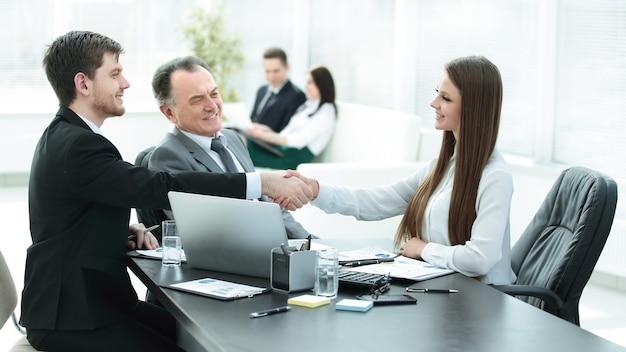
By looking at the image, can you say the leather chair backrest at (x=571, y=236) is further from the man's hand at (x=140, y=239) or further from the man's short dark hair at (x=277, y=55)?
the man's short dark hair at (x=277, y=55)

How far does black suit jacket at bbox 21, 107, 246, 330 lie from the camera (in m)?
2.74

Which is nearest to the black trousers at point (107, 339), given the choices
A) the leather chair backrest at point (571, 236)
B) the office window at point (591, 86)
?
the leather chair backrest at point (571, 236)

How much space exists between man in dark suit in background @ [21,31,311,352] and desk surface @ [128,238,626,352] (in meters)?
0.31

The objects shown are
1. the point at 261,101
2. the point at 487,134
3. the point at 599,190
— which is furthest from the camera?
the point at 261,101

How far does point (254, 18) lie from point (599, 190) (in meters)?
7.70

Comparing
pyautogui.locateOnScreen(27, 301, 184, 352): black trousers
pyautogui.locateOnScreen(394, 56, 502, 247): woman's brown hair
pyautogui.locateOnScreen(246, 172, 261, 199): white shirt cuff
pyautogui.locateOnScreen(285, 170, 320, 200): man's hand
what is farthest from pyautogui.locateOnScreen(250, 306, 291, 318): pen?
pyautogui.locateOnScreen(285, 170, 320, 200): man's hand

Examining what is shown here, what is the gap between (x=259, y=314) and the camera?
7.58 feet

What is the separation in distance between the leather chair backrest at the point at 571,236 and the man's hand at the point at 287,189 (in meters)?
0.84

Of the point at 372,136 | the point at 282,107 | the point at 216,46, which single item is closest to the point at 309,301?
the point at 372,136

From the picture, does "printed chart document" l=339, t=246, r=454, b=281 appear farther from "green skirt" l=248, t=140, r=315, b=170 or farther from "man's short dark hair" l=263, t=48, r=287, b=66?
"man's short dark hair" l=263, t=48, r=287, b=66

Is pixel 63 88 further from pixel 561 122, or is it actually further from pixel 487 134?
pixel 561 122

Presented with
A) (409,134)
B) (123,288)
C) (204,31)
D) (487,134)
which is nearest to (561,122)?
(409,134)

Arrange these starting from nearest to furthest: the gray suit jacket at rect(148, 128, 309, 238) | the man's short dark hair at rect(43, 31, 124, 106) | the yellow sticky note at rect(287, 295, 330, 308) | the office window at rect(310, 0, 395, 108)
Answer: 1. the yellow sticky note at rect(287, 295, 330, 308)
2. the man's short dark hair at rect(43, 31, 124, 106)
3. the gray suit jacket at rect(148, 128, 309, 238)
4. the office window at rect(310, 0, 395, 108)

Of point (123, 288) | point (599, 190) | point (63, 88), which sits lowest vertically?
point (123, 288)
